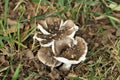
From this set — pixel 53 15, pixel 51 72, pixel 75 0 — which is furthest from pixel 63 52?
pixel 75 0

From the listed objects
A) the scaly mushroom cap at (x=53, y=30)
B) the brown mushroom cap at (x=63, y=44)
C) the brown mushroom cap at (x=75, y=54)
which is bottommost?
the brown mushroom cap at (x=75, y=54)

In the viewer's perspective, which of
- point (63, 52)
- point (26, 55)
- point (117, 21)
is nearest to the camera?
point (63, 52)

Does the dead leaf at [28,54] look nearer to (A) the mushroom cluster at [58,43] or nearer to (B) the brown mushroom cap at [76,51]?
(A) the mushroom cluster at [58,43]

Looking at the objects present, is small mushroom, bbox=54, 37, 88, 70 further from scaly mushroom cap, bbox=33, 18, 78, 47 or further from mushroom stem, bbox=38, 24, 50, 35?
mushroom stem, bbox=38, 24, 50, 35

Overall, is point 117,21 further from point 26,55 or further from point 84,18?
point 26,55

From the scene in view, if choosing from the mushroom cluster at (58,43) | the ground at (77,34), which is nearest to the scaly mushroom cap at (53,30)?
the mushroom cluster at (58,43)

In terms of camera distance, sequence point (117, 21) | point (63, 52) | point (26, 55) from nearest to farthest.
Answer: point (63, 52) < point (26, 55) < point (117, 21)

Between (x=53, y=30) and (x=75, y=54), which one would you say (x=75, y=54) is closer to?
(x=75, y=54)
